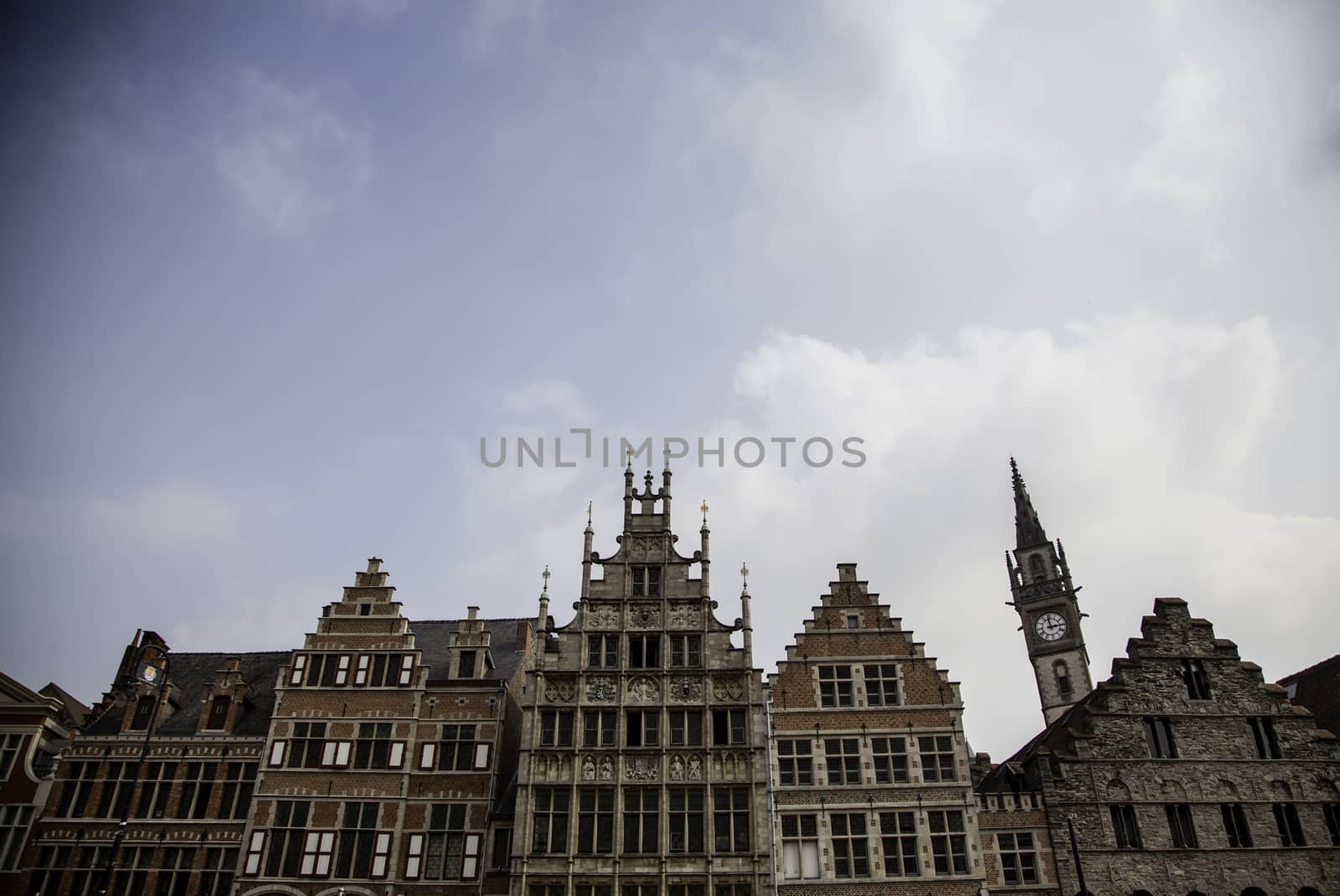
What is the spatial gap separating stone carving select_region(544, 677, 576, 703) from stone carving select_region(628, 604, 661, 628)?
3.20m

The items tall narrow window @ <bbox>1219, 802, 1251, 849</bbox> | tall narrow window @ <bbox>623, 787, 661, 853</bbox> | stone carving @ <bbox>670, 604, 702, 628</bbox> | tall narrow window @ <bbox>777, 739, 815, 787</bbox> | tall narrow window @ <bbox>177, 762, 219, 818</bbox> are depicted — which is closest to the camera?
tall narrow window @ <bbox>623, 787, 661, 853</bbox>

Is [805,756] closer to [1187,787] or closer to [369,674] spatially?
[1187,787]

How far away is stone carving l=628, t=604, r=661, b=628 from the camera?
3531 centimetres

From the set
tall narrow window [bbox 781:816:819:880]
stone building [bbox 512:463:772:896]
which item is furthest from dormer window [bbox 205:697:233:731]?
tall narrow window [bbox 781:816:819:880]

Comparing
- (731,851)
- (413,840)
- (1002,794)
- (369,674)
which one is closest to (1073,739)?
(1002,794)

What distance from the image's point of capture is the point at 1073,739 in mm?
33219

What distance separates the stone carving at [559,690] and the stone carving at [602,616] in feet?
7.69

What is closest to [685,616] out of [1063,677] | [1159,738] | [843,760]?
[843,760]

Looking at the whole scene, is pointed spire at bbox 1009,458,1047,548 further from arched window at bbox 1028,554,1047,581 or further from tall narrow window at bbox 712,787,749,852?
tall narrow window at bbox 712,787,749,852

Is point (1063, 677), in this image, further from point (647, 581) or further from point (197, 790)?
point (197, 790)

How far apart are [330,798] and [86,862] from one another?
9.46m

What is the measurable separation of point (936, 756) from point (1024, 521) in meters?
50.1

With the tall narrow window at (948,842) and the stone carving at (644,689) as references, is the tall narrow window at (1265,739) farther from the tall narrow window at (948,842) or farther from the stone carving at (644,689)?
the stone carving at (644,689)

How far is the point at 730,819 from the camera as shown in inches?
1249
